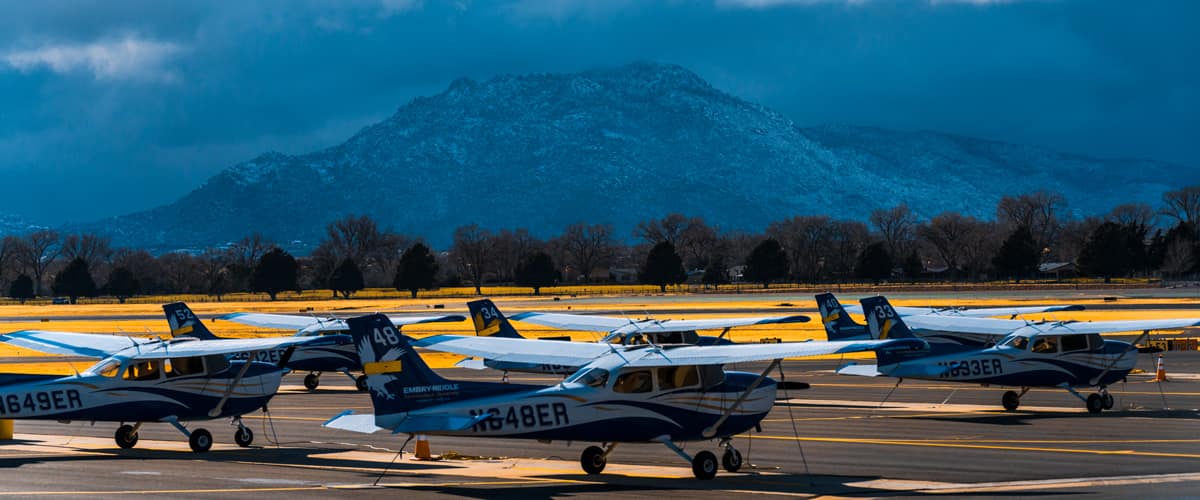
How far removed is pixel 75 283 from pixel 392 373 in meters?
178

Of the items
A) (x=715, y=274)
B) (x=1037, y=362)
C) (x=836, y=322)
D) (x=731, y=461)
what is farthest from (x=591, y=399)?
(x=715, y=274)

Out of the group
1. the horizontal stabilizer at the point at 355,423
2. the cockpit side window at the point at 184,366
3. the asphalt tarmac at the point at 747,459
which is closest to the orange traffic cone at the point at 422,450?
A: the asphalt tarmac at the point at 747,459

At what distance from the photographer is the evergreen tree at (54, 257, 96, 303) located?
186625 mm

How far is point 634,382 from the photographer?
22078mm

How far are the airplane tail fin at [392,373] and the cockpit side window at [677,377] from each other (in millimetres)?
3284

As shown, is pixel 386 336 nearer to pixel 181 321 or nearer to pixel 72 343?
pixel 72 343

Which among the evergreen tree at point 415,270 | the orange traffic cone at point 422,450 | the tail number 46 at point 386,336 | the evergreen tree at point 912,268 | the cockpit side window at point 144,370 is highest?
the evergreen tree at point 415,270

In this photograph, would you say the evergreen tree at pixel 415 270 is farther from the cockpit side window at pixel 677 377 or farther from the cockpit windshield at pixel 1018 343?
the cockpit side window at pixel 677 377

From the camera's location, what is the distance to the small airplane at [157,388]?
83.3 feet

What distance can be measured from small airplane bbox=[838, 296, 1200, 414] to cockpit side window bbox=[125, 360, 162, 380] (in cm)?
1569

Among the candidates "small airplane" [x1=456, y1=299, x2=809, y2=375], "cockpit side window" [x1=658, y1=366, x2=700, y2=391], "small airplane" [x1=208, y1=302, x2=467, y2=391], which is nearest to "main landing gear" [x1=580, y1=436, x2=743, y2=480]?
"cockpit side window" [x1=658, y1=366, x2=700, y2=391]

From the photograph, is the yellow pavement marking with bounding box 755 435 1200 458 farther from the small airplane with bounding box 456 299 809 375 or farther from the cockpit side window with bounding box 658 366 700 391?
the small airplane with bounding box 456 299 809 375

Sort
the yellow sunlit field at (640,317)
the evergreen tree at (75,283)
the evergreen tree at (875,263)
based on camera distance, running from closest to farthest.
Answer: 1. the yellow sunlit field at (640,317)
2. the evergreen tree at (875,263)
3. the evergreen tree at (75,283)

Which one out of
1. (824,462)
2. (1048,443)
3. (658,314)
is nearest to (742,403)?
(824,462)
